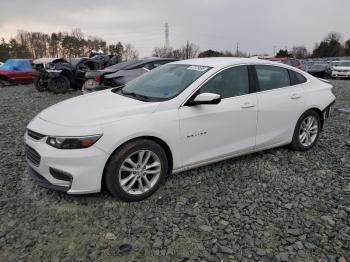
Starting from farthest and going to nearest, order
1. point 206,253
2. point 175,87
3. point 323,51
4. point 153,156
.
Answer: point 323,51 < point 175,87 < point 153,156 < point 206,253

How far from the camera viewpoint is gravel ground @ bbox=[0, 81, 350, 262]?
281cm

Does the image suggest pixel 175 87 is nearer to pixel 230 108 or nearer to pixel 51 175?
pixel 230 108

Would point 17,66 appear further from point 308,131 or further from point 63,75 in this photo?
point 308,131

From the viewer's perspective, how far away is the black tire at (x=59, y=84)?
12.9 m

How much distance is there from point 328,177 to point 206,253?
2.36 meters

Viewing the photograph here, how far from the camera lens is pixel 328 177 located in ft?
14.1

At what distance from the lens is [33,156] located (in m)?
3.54

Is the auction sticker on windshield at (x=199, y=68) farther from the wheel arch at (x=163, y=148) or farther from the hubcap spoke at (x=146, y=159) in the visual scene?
the hubcap spoke at (x=146, y=159)

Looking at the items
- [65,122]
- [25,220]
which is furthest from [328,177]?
[25,220]

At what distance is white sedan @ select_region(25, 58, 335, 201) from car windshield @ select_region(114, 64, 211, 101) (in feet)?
0.05

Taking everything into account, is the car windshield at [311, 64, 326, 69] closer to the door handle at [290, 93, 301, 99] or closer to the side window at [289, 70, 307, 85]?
the side window at [289, 70, 307, 85]

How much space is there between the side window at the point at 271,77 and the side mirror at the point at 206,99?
1.05 meters

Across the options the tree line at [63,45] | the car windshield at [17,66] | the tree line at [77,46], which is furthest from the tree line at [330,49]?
the car windshield at [17,66]

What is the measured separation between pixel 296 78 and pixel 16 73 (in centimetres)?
1503
